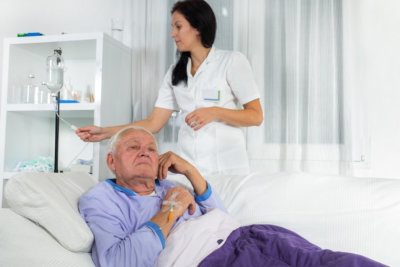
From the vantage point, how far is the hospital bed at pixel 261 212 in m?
1.18

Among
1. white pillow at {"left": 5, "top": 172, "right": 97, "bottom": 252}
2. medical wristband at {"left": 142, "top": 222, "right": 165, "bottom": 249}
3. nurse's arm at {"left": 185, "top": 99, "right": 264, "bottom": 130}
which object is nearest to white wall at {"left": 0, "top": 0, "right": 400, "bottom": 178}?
nurse's arm at {"left": 185, "top": 99, "right": 264, "bottom": 130}

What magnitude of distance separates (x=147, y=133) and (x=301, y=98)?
56.3 inches

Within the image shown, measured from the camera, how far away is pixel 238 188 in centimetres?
172

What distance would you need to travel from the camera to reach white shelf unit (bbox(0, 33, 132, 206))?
271 centimetres

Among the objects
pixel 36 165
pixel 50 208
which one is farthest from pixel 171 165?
pixel 36 165

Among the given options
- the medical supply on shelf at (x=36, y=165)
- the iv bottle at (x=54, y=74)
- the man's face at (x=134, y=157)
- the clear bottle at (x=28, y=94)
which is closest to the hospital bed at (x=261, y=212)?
the man's face at (x=134, y=157)

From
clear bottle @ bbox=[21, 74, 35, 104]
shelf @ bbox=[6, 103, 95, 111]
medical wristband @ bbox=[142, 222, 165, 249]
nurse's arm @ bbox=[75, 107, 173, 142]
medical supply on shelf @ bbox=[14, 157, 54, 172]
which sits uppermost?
clear bottle @ bbox=[21, 74, 35, 104]

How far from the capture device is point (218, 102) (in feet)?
7.16

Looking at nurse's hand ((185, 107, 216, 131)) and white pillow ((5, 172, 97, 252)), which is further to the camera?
nurse's hand ((185, 107, 216, 131))

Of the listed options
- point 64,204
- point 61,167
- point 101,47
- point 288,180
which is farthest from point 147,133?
point 61,167

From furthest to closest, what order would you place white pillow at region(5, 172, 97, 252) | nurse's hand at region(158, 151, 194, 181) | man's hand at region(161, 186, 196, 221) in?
nurse's hand at region(158, 151, 194, 181), man's hand at region(161, 186, 196, 221), white pillow at region(5, 172, 97, 252)

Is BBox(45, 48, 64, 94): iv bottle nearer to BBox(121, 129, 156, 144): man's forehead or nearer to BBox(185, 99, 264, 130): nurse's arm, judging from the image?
BBox(185, 99, 264, 130): nurse's arm

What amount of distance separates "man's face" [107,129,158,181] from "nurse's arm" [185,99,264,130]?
374mm

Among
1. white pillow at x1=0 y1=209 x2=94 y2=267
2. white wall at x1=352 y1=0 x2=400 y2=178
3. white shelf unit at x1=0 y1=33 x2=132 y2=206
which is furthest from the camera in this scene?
white shelf unit at x1=0 y1=33 x2=132 y2=206
